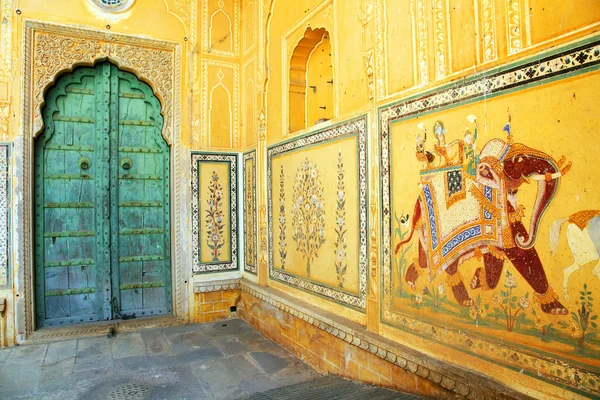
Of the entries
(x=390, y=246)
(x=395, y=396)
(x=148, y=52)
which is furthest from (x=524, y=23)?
(x=148, y=52)

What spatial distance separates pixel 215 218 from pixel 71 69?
2.23m

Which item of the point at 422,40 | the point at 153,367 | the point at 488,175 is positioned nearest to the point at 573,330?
the point at 488,175

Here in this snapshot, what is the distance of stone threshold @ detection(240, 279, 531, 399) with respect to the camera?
→ 1974 mm

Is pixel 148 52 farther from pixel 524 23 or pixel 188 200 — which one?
pixel 524 23

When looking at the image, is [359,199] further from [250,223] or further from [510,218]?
[250,223]

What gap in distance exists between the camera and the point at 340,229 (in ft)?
10.5

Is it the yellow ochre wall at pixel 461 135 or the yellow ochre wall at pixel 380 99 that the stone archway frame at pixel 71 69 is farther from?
the yellow ochre wall at pixel 461 135

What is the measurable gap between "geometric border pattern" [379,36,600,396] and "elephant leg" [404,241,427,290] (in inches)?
6.8

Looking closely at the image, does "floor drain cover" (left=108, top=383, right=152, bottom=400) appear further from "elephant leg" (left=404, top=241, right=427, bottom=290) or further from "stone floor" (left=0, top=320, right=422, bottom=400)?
"elephant leg" (left=404, top=241, right=427, bottom=290)

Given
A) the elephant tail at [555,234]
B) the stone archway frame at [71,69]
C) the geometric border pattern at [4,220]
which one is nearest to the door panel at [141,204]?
the stone archway frame at [71,69]

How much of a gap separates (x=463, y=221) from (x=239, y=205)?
3.35 metres

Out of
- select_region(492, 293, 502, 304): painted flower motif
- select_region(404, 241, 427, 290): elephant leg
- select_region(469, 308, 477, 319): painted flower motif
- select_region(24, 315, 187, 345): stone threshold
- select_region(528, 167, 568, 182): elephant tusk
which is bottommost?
select_region(24, 315, 187, 345): stone threshold

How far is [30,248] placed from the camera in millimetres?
4258

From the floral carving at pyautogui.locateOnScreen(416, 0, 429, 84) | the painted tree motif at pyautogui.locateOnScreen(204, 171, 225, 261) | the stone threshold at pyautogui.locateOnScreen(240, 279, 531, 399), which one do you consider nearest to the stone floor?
the stone threshold at pyautogui.locateOnScreen(240, 279, 531, 399)
